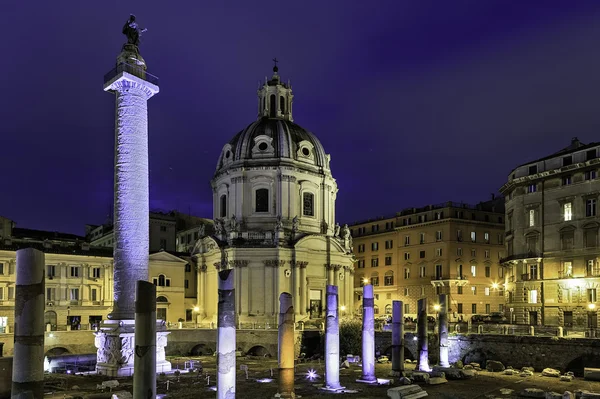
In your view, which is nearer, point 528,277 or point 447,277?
point 528,277

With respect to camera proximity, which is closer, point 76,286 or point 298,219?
point 76,286

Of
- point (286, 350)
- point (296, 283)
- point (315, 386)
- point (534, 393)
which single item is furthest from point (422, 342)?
point (296, 283)

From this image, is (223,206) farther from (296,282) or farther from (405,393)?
(405,393)

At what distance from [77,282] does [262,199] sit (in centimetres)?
1778

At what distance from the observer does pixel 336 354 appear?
91.7 ft

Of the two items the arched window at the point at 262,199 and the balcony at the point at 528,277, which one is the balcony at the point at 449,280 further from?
the arched window at the point at 262,199

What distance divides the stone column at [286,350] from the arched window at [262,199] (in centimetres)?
3575

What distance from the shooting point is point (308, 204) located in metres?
62.3

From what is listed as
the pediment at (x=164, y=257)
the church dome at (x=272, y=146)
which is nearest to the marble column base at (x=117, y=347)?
the pediment at (x=164, y=257)

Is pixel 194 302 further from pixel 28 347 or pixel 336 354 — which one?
pixel 28 347

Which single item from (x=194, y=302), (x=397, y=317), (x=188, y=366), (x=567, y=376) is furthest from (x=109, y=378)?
(x=194, y=302)

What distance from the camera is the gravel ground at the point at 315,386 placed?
2679cm

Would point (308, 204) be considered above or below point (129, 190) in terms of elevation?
above

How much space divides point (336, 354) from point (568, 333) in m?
18.6
